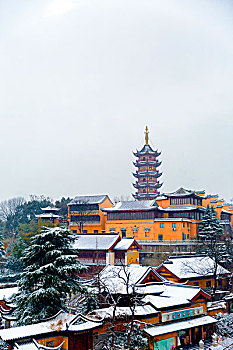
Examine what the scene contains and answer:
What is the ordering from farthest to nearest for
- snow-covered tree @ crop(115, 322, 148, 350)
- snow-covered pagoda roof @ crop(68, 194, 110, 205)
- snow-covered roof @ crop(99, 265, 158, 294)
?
snow-covered pagoda roof @ crop(68, 194, 110, 205)
snow-covered roof @ crop(99, 265, 158, 294)
snow-covered tree @ crop(115, 322, 148, 350)

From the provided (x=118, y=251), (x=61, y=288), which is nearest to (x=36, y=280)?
(x=61, y=288)

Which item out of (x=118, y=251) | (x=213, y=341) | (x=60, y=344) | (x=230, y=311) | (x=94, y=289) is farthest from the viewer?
(x=118, y=251)

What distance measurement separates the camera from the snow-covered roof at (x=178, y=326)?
13317mm

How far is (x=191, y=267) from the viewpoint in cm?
2192

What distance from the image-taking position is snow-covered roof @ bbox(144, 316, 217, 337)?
1332 centimetres

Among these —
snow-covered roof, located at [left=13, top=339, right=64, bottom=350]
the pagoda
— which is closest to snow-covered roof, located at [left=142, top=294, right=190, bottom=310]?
snow-covered roof, located at [left=13, top=339, right=64, bottom=350]

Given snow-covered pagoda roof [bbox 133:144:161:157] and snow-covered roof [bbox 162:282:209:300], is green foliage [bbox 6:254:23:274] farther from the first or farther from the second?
snow-covered pagoda roof [bbox 133:144:161:157]

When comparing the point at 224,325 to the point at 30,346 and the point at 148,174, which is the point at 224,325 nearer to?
the point at 30,346

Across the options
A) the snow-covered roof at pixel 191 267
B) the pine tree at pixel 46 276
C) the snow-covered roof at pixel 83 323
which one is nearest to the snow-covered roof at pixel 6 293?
the pine tree at pixel 46 276

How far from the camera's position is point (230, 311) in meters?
18.1

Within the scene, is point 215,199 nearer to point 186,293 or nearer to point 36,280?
point 186,293

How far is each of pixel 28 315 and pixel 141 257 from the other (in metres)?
19.2

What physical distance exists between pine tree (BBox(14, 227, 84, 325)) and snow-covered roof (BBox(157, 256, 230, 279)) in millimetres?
8779

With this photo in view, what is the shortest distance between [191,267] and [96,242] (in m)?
7.82
